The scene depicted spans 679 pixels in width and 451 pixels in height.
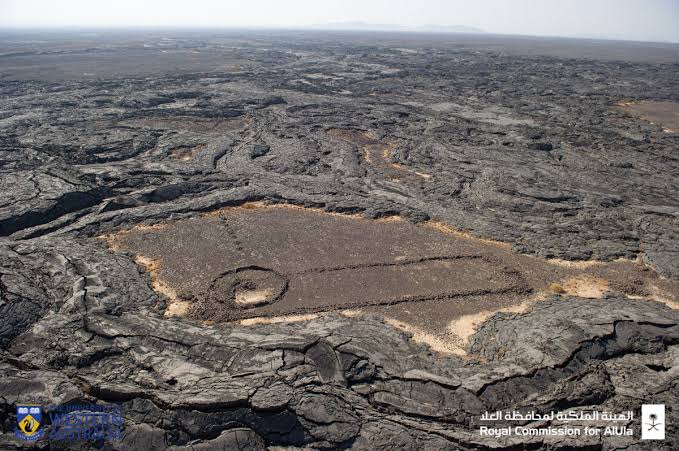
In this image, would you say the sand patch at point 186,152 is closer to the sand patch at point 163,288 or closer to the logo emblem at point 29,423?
the sand patch at point 163,288

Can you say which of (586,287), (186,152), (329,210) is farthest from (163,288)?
(186,152)

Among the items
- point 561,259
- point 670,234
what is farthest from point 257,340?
point 670,234

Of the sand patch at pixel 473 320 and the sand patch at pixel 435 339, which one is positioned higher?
the sand patch at pixel 473 320

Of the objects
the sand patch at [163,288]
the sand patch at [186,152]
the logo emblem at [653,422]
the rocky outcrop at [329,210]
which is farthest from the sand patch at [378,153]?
the logo emblem at [653,422]

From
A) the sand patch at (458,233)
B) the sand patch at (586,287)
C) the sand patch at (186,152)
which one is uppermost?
the sand patch at (186,152)

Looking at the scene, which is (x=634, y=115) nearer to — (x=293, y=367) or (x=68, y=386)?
(x=293, y=367)

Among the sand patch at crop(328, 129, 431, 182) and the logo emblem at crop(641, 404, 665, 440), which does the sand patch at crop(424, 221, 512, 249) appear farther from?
the logo emblem at crop(641, 404, 665, 440)

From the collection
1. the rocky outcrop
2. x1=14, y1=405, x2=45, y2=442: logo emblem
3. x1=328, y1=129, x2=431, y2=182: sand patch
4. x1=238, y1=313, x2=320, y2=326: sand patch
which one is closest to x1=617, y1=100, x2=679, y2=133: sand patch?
the rocky outcrop
